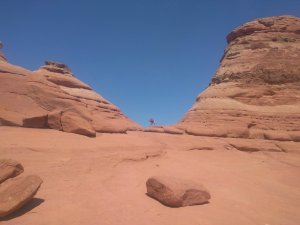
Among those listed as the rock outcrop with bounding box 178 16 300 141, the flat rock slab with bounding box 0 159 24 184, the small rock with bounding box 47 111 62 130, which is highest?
the rock outcrop with bounding box 178 16 300 141

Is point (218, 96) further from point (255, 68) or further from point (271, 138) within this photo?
point (271, 138)

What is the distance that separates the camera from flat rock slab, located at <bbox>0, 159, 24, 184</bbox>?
405 centimetres

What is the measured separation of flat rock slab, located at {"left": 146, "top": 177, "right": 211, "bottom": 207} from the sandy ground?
14cm

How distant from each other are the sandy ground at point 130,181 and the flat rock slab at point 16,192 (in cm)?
15

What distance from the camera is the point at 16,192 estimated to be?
12.4 feet

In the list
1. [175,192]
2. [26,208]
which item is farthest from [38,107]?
[175,192]

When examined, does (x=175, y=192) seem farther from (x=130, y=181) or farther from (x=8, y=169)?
(x=8, y=169)

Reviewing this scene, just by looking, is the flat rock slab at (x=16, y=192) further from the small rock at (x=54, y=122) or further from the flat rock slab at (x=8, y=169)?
the small rock at (x=54, y=122)

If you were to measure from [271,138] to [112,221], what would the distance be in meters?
12.4

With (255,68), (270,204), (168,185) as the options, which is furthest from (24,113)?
(255,68)

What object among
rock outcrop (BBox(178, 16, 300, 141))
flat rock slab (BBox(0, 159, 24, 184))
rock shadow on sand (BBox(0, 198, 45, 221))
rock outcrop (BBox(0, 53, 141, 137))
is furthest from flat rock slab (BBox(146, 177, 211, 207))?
rock outcrop (BBox(178, 16, 300, 141))

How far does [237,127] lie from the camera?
14.5 metres

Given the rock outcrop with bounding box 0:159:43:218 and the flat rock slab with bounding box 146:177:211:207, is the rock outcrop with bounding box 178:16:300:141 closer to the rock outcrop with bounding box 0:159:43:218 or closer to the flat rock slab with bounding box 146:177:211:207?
the flat rock slab with bounding box 146:177:211:207

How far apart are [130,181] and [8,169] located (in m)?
2.58
